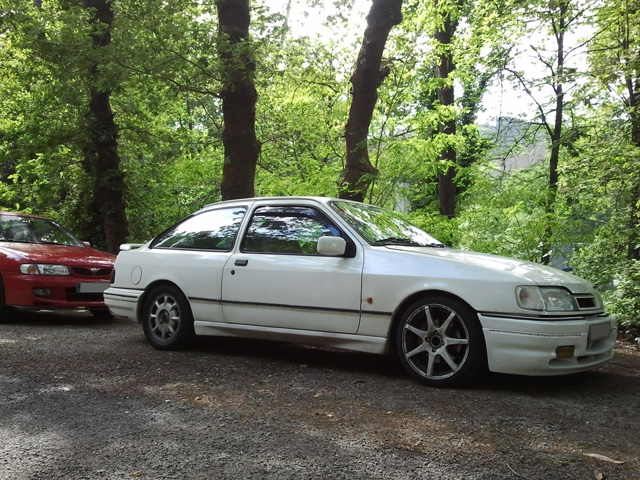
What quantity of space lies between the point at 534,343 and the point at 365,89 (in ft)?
22.2

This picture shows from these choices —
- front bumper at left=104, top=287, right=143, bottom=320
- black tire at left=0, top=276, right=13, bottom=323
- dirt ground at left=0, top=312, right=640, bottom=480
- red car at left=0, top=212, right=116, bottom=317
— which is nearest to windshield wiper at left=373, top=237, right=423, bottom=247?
dirt ground at left=0, top=312, right=640, bottom=480

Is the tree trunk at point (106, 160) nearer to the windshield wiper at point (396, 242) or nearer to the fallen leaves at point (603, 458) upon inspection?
the windshield wiper at point (396, 242)

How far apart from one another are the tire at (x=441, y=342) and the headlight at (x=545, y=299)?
386mm

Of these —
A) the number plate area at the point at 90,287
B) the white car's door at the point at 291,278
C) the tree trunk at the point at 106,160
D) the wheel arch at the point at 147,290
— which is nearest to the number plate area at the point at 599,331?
the white car's door at the point at 291,278

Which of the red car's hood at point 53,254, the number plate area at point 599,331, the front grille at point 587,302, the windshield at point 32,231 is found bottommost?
the number plate area at point 599,331

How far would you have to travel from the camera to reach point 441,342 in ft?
15.6

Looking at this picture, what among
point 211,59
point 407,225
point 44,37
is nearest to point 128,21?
point 44,37

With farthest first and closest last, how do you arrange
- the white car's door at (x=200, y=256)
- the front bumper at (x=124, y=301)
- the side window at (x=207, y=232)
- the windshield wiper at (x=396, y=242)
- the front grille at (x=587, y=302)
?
the front bumper at (x=124, y=301), the side window at (x=207, y=232), the white car's door at (x=200, y=256), the windshield wiper at (x=396, y=242), the front grille at (x=587, y=302)

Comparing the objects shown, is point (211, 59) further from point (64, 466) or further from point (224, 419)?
point (64, 466)

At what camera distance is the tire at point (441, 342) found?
4.60 metres

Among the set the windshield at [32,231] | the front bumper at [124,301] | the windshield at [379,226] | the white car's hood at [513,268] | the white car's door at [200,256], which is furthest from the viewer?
the windshield at [32,231]

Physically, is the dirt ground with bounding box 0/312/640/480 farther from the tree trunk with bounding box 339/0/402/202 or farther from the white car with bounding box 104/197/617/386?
the tree trunk with bounding box 339/0/402/202

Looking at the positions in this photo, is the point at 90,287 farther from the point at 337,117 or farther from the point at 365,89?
the point at 337,117

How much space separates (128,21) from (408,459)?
10.8 m
